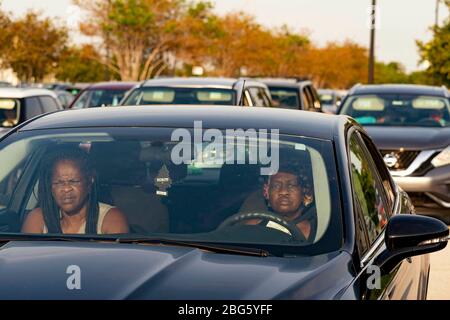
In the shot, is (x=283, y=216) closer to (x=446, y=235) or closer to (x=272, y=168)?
(x=272, y=168)

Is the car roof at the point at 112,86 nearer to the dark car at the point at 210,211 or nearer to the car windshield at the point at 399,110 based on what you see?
the car windshield at the point at 399,110

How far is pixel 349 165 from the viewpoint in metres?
4.64

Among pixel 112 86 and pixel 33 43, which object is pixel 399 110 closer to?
pixel 112 86

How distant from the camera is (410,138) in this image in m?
12.8

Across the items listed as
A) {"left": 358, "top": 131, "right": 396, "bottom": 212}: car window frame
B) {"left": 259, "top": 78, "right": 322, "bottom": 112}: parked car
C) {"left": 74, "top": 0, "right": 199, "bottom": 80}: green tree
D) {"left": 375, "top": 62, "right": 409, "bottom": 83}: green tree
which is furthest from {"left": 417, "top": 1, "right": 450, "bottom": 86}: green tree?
A: {"left": 375, "top": 62, "right": 409, "bottom": 83}: green tree

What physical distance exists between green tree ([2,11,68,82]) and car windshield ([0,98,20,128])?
4605 centimetres

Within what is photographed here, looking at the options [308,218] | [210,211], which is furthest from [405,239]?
[210,211]

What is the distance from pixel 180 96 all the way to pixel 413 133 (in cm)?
325

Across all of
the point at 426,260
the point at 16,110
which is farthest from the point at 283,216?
the point at 16,110

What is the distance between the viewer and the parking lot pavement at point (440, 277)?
26.4 feet

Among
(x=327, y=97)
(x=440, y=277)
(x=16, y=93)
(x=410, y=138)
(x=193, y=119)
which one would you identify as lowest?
(x=327, y=97)

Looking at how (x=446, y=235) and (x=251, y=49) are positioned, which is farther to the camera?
(x=251, y=49)

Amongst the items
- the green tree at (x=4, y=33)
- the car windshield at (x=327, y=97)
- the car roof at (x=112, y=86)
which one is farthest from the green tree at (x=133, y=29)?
the car roof at (x=112, y=86)
